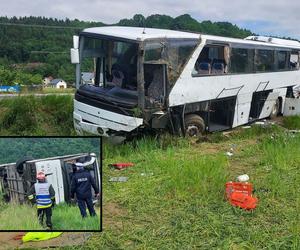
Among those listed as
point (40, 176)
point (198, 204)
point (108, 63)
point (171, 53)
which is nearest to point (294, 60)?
point (171, 53)

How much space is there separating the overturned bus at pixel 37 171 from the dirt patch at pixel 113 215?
167 cm

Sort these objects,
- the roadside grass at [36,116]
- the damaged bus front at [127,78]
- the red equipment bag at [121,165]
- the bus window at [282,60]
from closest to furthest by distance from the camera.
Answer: the red equipment bag at [121,165] → the damaged bus front at [127,78] → the roadside grass at [36,116] → the bus window at [282,60]

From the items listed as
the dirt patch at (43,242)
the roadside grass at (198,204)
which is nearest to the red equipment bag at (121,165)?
the roadside grass at (198,204)

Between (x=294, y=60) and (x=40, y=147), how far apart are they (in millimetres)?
15004

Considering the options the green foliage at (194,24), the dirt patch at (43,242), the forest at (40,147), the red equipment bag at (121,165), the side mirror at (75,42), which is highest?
the green foliage at (194,24)

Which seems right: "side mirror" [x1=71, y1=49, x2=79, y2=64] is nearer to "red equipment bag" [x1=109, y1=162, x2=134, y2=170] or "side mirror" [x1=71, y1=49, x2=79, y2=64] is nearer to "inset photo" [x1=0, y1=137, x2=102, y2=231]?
"red equipment bag" [x1=109, y1=162, x2=134, y2=170]

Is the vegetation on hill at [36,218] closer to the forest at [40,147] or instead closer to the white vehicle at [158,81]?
the forest at [40,147]

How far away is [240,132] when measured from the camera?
1085cm

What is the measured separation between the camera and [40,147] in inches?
91.6

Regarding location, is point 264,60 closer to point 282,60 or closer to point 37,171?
point 282,60

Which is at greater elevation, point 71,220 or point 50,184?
point 50,184

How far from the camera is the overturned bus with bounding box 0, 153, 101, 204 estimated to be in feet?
7.55

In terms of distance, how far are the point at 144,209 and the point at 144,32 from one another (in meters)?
5.33

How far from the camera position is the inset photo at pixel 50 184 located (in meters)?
2.31
